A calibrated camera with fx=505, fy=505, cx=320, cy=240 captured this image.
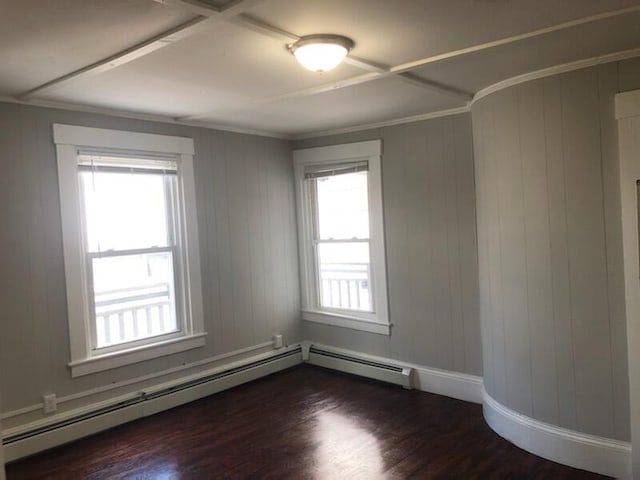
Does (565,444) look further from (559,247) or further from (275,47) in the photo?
(275,47)

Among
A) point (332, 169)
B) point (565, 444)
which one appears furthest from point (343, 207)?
point (565, 444)

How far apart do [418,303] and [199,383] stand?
2.00 metres

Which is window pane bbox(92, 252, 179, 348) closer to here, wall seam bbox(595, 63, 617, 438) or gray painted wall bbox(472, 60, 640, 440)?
gray painted wall bbox(472, 60, 640, 440)

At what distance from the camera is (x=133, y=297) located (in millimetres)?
3980

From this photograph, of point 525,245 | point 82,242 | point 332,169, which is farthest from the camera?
point 332,169

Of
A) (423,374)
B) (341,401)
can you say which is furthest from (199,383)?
(423,374)

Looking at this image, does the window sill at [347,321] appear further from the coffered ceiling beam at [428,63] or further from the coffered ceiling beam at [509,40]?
the coffered ceiling beam at [509,40]

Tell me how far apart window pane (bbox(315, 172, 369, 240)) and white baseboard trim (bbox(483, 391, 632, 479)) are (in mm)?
2039

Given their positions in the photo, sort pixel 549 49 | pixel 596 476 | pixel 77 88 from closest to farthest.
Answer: pixel 549 49
pixel 596 476
pixel 77 88

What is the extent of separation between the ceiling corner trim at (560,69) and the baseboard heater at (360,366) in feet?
7.99

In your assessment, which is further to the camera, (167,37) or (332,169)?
(332,169)

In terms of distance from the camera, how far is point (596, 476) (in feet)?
9.41

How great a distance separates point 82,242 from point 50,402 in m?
1.11

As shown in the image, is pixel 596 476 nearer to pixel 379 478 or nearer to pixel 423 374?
pixel 379 478
